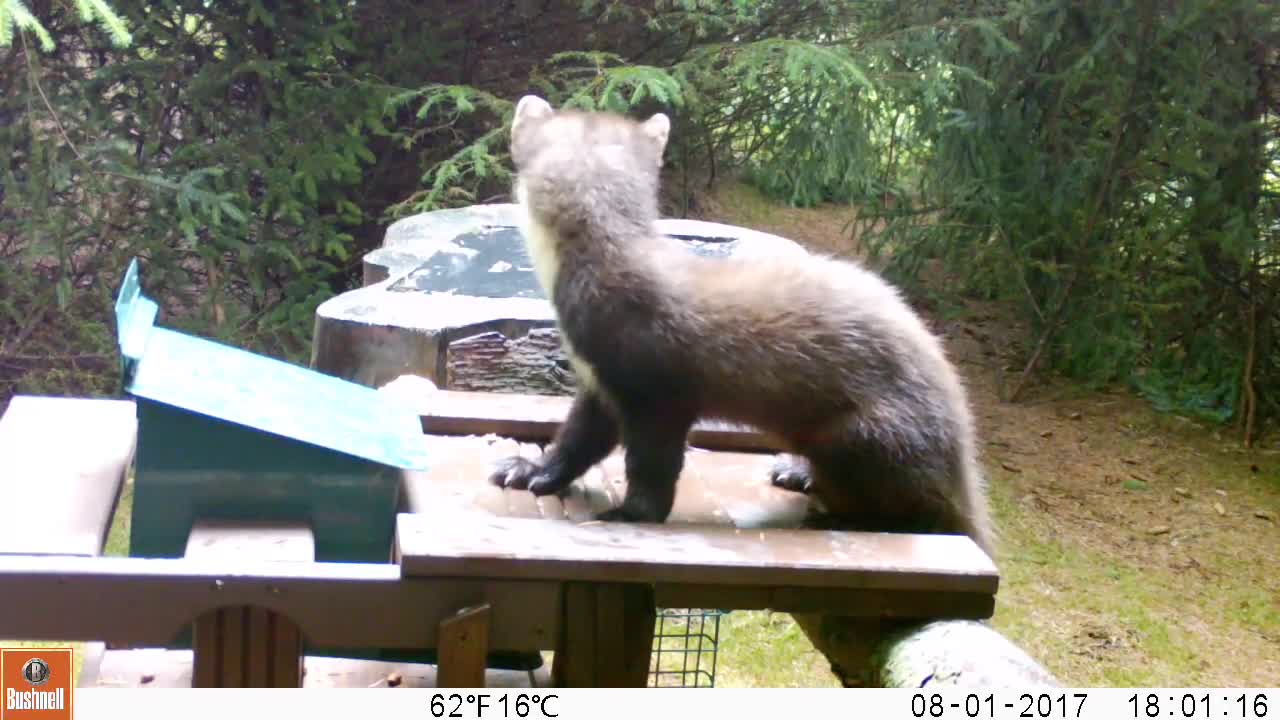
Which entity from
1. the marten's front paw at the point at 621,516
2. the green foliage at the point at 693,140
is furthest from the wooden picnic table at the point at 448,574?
the green foliage at the point at 693,140

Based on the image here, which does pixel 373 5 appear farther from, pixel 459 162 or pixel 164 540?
pixel 164 540

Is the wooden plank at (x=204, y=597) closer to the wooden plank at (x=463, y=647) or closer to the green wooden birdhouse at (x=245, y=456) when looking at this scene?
the wooden plank at (x=463, y=647)

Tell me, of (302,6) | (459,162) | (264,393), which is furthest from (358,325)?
(302,6)

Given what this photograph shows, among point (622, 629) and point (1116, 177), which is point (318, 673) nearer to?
point (622, 629)

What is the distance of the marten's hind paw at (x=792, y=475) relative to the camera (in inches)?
132

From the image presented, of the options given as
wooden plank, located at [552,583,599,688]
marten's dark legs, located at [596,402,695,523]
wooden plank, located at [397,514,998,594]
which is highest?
marten's dark legs, located at [596,402,695,523]

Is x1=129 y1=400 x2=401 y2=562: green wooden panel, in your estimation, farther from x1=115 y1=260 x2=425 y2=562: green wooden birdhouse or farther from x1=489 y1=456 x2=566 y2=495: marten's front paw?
x1=489 y1=456 x2=566 y2=495: marten's front paw

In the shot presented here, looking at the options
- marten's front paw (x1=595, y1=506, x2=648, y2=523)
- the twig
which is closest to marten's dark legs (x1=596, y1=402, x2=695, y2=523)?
marten's front paw (x1=595, y1=506, x2=648, y2=523)

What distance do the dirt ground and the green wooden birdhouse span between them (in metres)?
2.66

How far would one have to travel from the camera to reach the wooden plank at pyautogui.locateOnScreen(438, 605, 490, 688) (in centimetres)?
249

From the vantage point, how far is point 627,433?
2914 mm

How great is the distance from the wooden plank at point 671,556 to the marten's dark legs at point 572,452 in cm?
39

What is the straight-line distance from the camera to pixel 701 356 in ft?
9.40

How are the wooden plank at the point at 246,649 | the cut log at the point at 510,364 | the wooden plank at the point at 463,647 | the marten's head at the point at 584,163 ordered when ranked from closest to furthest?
the wooden plank at the point at 246,649 → the wooden plank at the point at 463,647 → the marten's head at the point at 584,163 → the cut log at the point at 510,364
